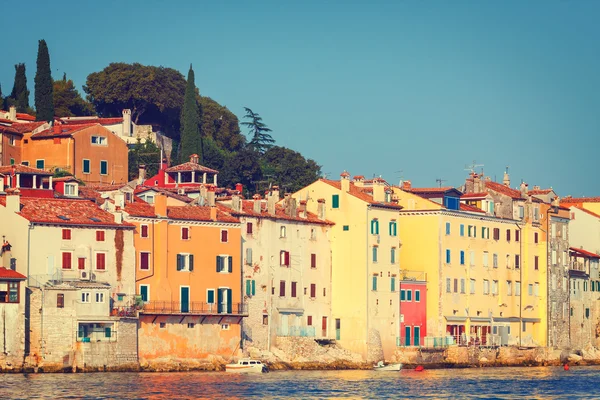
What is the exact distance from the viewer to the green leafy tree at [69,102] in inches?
5166

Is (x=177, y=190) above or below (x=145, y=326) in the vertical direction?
above

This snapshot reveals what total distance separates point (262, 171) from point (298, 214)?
98.8 ft

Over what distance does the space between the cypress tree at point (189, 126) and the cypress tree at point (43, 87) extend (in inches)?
430

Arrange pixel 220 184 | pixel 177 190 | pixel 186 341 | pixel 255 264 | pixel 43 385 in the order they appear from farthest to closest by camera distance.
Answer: pixel 220 184, pixel 177 190, pixel 255 264, pixel 186 341, pixel 43 385

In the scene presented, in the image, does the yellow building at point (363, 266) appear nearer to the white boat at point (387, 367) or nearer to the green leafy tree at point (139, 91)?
the white boat at point (387, 367)

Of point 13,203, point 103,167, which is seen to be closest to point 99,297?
point 13,203

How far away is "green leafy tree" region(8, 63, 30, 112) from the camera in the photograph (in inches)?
5054

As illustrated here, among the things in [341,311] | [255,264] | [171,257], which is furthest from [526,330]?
[171,257]

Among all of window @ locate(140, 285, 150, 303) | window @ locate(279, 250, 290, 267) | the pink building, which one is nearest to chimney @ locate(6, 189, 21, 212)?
window @ locate(140, 285, 150, 303)

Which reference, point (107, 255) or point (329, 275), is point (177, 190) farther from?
point (107, 255)

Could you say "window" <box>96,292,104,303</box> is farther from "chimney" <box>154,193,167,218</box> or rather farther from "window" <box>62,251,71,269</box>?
"chimney" <box>154,193,167,218</box>

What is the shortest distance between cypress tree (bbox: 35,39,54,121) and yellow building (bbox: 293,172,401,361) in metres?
28.5

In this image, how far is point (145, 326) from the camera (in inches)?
3317

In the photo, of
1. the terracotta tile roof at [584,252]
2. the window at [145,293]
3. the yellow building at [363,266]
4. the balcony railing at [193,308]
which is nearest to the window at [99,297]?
the balcony railing at [193,308]
